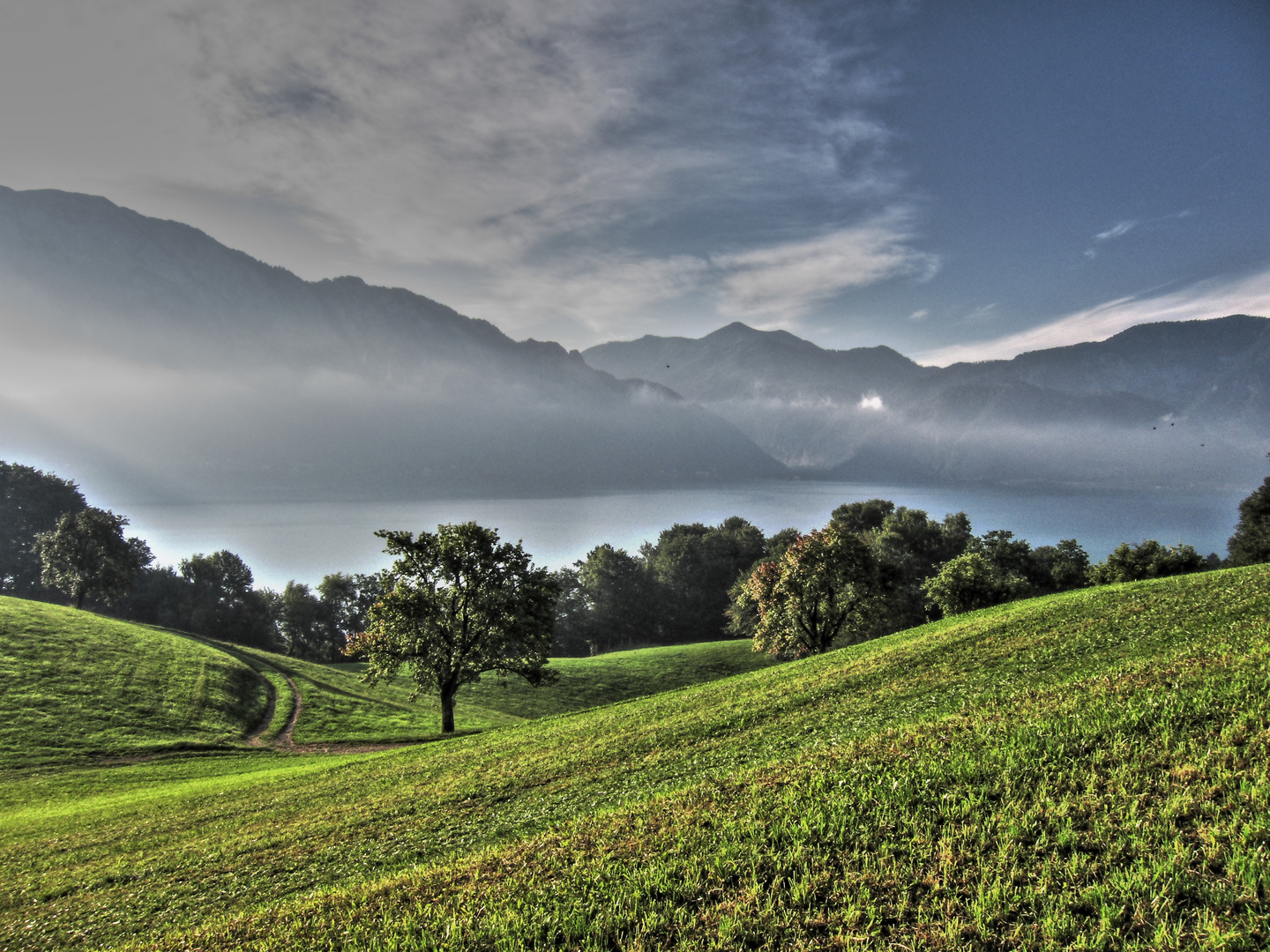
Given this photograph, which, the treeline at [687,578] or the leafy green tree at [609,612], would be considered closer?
the treeline at [687,578]

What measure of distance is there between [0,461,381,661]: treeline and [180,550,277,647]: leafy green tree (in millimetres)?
140

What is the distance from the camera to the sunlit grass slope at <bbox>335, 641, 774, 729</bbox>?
51.2 metres

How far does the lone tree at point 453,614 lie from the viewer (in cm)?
3641

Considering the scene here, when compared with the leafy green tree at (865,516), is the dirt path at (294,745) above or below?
below

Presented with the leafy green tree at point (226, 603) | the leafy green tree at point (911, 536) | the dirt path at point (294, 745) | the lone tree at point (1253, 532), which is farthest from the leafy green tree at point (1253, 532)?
the leafy green tree at point (226, 603)

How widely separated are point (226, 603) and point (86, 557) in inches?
972

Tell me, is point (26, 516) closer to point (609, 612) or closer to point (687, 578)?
point (609, 612)

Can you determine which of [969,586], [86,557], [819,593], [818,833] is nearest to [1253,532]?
[969,586]

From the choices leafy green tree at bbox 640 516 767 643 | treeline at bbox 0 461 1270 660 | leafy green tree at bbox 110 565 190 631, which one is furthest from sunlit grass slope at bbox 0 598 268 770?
leafy green tree at bbox 640 516 767 643

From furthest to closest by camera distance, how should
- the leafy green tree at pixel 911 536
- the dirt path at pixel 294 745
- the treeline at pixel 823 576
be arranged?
the leafy green tree at pixel 911 536 → the treeline at pixel 823 576 → the dirt path at pixel 294 745

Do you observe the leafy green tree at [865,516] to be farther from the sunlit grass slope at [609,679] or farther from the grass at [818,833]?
the grass at [818,833]

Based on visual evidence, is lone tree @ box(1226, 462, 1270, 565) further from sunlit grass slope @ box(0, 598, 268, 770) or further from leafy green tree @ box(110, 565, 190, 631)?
leafy green tree @ box(110, 565, 190, 631)

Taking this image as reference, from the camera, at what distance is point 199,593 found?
9144cm

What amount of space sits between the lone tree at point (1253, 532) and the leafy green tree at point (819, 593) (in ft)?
146
